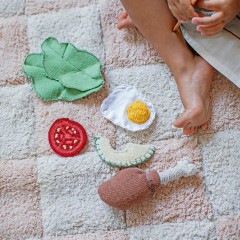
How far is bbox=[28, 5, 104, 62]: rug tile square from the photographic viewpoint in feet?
3.59

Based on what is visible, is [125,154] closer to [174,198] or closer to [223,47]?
[174,198]

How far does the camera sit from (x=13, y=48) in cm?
111

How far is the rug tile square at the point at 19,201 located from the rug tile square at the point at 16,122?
0.08ft

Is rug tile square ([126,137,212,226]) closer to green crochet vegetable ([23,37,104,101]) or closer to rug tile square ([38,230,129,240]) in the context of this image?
rug tile square ([38,230,129,240])

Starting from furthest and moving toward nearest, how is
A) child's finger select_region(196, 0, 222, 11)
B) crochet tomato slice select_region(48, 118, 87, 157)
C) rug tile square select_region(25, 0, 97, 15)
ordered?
rug tile square select_region(25, 0, 97, 15) < crochet tomato slice select_region(48, 118, 87, 157) < child's finger select_region(196, 0, 222, 11)

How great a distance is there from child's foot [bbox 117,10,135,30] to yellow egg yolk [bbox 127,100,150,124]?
171 mm

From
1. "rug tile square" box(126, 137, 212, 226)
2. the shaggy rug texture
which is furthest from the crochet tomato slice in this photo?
"rug tile square" box(126, 137, 212, 226)

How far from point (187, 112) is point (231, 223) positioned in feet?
0.73

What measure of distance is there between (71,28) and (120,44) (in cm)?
12

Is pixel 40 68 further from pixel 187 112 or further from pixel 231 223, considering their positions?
pixel 231 223

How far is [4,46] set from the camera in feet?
3.64

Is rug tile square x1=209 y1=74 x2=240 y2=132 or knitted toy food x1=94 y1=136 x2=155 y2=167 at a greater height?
rug tile square x1=209 y1=74 x2=240 y2=132

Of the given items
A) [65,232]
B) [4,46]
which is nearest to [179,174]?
[65,232]

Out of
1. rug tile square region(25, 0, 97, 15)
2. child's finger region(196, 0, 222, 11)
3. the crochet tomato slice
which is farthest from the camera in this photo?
rug tile square region(25, 0, 97, 15)
